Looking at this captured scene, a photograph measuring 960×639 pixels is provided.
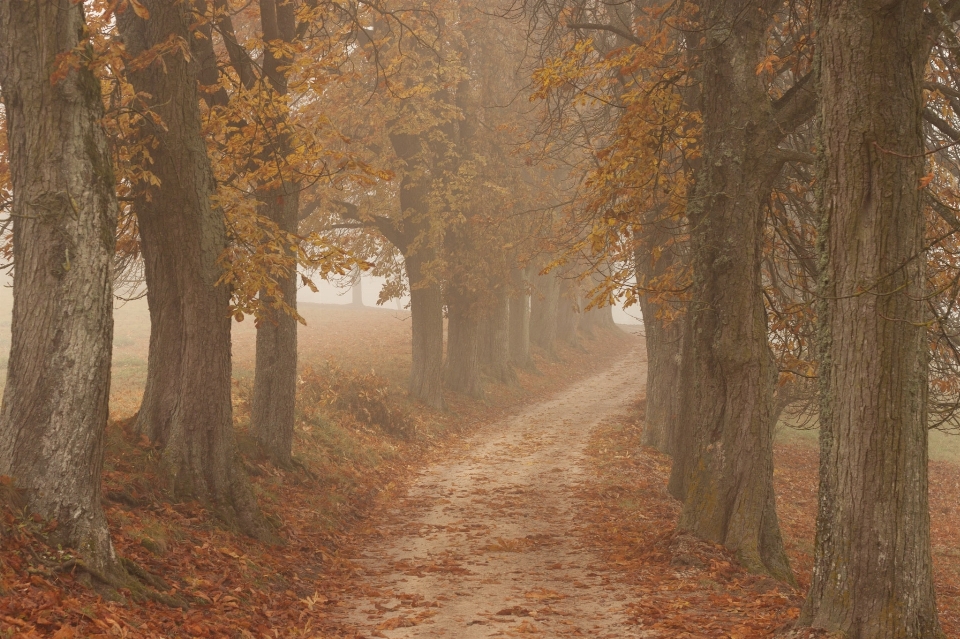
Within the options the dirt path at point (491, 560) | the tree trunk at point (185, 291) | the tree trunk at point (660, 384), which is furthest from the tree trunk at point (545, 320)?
the tree trunk at point (185, 291)

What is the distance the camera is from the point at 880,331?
17.7 feet

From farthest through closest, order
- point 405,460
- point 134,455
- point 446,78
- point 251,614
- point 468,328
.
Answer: point 468,328 < point 446,78 < point 405,460 < point 134,455 < point 251,614

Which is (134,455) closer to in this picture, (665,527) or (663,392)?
(665,527)

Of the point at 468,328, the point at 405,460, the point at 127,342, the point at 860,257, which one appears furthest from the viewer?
the point at 127,342

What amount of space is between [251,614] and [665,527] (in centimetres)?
603

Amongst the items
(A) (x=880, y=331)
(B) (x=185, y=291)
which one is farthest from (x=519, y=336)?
(A) (x=880, y=331)

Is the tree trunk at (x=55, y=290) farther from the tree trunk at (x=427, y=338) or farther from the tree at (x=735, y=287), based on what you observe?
the tree trunk at (x=427, y=338)

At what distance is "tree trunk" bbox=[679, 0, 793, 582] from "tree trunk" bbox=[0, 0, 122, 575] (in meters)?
6.29

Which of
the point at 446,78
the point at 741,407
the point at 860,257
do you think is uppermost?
the point at 446,78

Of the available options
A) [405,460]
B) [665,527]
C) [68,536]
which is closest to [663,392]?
[405,460]

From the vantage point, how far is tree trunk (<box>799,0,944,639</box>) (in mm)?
5387

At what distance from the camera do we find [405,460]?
15.6m

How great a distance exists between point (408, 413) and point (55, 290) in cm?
1280

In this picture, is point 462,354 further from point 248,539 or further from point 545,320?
point 248,539
